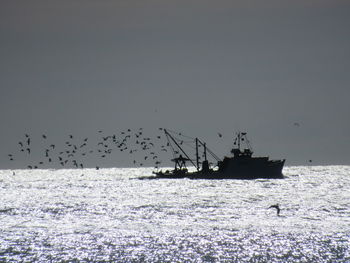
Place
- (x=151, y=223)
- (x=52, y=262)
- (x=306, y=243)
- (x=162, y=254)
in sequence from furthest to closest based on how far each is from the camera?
(x=151, y=223) → (x=306, y=243) → (x=162, y=254) → (x=52, y=262)

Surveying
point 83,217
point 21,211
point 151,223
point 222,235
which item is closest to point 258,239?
point 222,235

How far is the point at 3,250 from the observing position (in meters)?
73.6

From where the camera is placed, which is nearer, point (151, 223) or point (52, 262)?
point (52, 262)

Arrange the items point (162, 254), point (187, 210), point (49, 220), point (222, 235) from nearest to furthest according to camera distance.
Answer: point (162, 254) → point (222, 235) → point (49, 220) → point (187, 210)

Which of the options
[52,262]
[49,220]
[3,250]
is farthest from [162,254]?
[49,220]

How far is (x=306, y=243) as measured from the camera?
77.9 meters

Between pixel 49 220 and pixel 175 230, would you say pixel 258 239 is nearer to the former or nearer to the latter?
pixel 175 230

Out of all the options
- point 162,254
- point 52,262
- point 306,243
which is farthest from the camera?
point 306,243

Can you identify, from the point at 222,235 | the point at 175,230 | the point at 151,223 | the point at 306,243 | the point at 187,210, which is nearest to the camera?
the point at 306,243

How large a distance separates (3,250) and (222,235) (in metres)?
26.5

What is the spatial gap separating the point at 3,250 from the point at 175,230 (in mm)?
25740

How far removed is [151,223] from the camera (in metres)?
101

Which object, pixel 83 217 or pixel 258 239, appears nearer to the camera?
pixel 258 239

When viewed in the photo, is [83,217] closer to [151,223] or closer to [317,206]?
[151,223]
